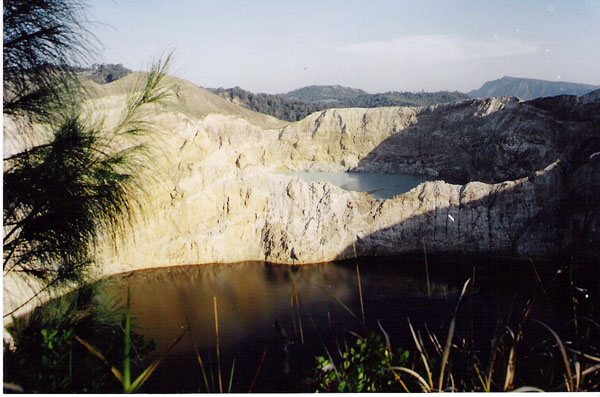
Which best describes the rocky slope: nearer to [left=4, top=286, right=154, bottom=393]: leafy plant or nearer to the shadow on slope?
[left=4, top=286, right=154, bottom=393]: leafy plant

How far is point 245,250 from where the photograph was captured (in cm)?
825

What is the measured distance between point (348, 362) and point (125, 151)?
159cm

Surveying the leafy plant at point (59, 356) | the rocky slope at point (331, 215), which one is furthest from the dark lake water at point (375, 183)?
the leafy plant at point (59, 356)

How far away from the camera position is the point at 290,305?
17.0 ft

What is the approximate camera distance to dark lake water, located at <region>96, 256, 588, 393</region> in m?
3.42

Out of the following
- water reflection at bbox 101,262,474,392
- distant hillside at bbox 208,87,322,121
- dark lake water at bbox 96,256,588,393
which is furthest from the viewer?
distant hillside at bbox 208,87,322,121

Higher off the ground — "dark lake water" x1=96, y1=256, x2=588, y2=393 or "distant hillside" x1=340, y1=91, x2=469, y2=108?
"distant hillside" x1=340, y1=91, x2=469, y2=108

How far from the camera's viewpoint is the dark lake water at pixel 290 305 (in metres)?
3.42

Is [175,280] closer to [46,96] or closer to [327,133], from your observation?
[46,96]

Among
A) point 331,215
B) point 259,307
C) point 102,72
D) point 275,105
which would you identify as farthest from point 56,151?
point 275,105

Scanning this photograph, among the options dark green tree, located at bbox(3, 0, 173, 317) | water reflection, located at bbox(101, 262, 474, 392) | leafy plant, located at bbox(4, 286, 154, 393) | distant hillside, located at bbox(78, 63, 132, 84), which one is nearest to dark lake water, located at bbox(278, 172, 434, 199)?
water reflection, located at bbox(101, 262, 474, 392)

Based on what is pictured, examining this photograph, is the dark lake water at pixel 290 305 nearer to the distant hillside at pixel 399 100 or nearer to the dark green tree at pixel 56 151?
the dark green tree at pixel 56 151

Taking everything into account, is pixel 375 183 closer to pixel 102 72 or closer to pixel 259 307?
pixel 259 307

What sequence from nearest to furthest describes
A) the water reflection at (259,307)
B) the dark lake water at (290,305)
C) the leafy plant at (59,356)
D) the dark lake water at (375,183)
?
the leafy plant at (59,356) < the dark lake water at (290,305) < the water reflection at (259,307) < the dark lake water at (375,183)
